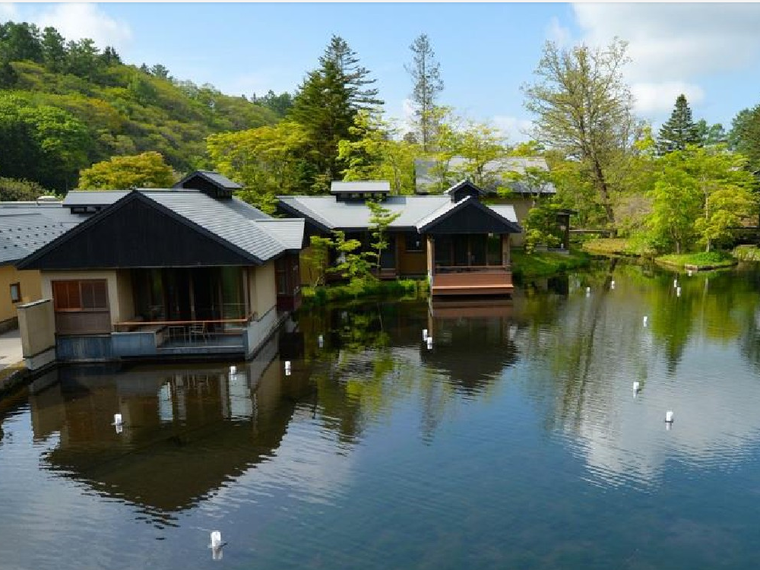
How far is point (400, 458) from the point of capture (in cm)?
1169

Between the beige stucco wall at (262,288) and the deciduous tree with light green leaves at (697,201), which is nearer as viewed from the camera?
the beige stucco wall at (262,288)

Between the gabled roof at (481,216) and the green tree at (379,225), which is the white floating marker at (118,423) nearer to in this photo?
the gabled roof at (481,216)

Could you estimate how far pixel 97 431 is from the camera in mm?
13555

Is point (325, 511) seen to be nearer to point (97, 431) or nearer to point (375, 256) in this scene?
point (97, 431)

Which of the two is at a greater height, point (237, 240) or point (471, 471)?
point (237, 240)

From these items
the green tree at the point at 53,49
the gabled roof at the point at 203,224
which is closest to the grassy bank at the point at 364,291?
the gabled roof at the point at 203,224

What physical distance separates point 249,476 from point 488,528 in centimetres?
465

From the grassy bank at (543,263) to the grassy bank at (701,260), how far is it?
6.08 m

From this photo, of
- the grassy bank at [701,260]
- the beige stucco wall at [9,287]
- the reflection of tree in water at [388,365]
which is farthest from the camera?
the grassy bank at [701,260]

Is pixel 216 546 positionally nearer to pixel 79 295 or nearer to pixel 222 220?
pixel 79 295

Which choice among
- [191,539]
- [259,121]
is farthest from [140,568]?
[259,121]

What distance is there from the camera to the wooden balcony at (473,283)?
29.8m

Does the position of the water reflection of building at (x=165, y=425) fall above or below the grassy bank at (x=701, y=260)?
below

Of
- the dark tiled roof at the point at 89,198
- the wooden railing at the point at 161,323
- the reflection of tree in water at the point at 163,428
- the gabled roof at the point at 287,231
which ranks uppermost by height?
the dark tiled roof at the point at 89,198
